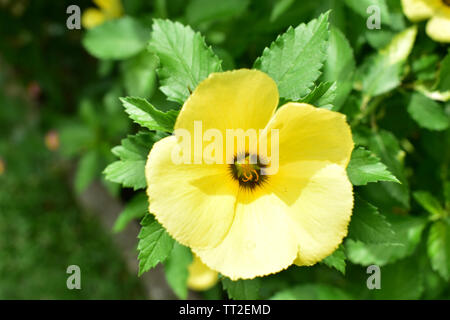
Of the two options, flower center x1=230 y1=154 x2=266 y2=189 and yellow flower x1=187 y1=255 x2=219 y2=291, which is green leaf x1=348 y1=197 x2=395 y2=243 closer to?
flower center x1=230 y1=154 x2=266 y2=189

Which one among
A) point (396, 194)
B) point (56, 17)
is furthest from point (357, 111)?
point (56, 17)

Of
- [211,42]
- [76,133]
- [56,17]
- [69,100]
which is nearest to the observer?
[211,42]

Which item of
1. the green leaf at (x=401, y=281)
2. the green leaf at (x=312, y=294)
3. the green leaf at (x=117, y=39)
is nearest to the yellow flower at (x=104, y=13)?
the green leaf at (x=117, y=39)

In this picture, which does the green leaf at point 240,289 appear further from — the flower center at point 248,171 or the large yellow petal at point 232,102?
the large yellow petal at point 232,102

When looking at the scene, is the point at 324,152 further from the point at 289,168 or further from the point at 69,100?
the point at 69,100

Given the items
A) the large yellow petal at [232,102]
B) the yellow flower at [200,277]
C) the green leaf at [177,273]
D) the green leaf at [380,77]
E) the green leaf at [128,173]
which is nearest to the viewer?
the large yellow petal at [232,102]

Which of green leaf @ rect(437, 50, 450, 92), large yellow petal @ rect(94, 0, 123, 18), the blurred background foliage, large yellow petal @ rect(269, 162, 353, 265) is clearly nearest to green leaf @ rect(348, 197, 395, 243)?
the blurred background foliage
